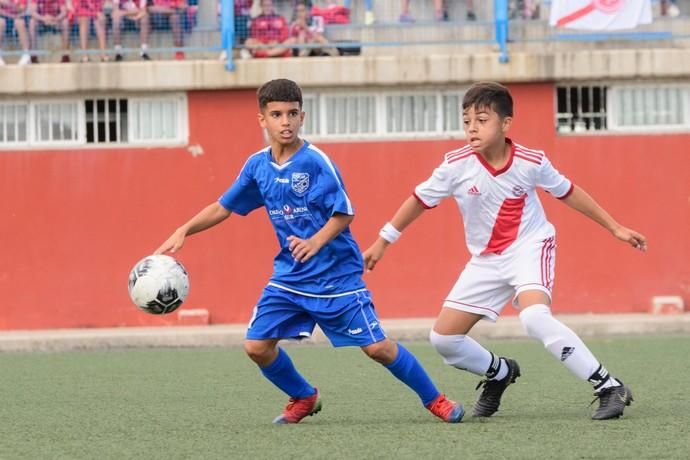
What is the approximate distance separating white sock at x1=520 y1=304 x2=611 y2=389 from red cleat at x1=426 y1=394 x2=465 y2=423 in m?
0.58

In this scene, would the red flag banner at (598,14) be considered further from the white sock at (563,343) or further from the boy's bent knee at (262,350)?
the boy's bent knee at (262,350)

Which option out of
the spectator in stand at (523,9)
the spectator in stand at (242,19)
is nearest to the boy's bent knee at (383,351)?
the spectator in stand at (242,19)

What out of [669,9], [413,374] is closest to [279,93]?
[413,374]

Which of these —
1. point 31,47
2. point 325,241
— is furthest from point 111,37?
point 325,241

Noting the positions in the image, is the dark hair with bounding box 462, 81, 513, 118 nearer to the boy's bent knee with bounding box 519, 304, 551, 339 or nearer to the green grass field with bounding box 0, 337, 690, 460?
the boy's bent knee with bounding box 519, 304, 551, 339

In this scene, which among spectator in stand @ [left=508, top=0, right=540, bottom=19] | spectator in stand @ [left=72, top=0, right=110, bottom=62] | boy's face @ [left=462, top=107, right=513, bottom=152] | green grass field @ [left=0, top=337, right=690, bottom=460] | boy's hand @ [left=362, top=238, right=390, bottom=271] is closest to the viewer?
green grass field @ [left=0, top=337, right=690, bottom=460]

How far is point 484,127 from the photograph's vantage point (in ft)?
25.9

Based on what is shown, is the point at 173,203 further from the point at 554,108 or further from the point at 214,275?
the point at 554,108

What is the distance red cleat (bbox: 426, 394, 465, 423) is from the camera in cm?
779

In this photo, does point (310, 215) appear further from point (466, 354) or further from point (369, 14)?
point (369, 14)

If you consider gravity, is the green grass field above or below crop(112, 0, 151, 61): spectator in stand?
below

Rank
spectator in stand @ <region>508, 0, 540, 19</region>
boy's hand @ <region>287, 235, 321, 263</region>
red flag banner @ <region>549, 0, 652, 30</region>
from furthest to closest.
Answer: spectator in stand @ <region>508, 0, 540, 19</region> < red flag banner @ <region>549, 0, 652, 30</region> < boy's hand @ <region>287, 235, 321, 263</region>

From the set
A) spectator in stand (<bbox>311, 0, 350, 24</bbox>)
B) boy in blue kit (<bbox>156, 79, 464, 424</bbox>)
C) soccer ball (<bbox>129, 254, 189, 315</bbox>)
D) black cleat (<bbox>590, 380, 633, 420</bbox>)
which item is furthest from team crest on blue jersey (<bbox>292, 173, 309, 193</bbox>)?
spectator in stand (<bbox>311, 0, 350, 24</bbox>)

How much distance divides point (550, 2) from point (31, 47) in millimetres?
6088
